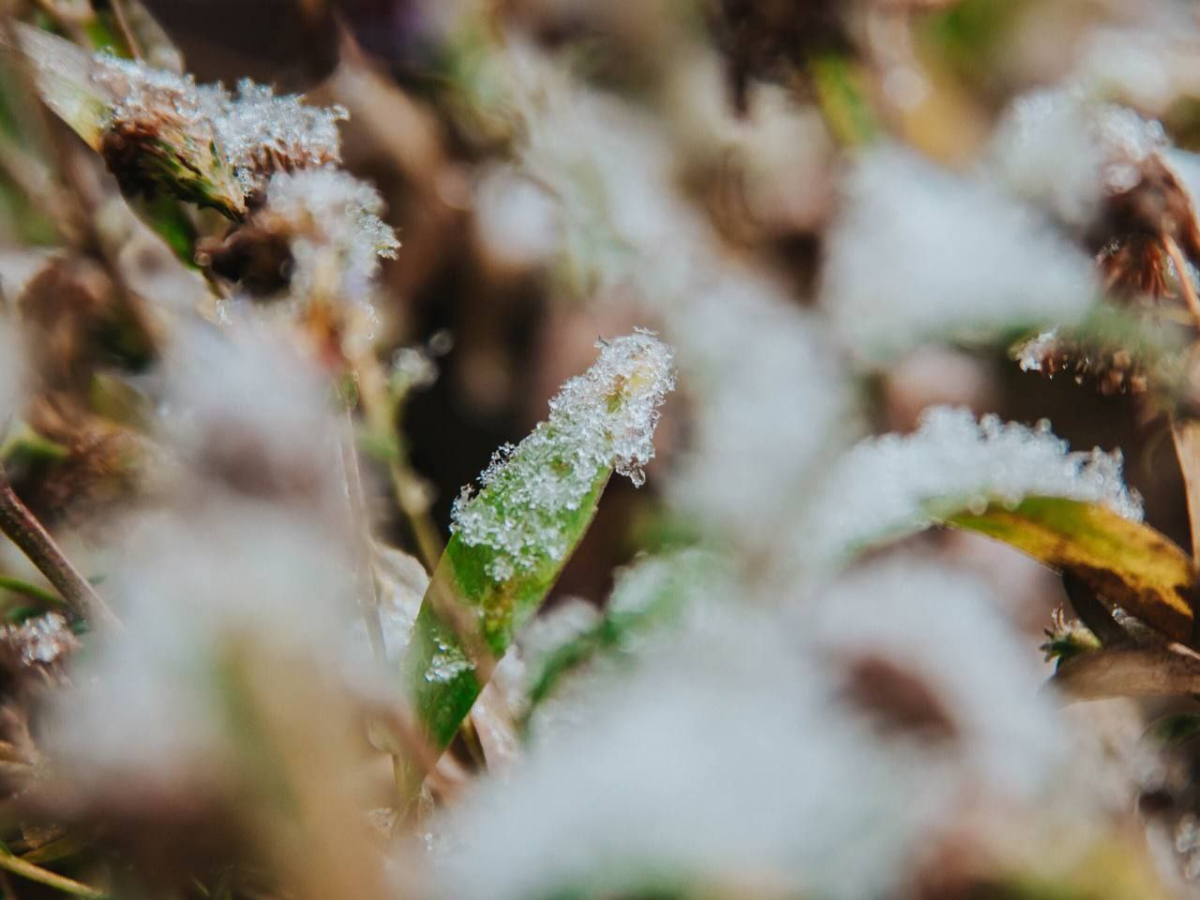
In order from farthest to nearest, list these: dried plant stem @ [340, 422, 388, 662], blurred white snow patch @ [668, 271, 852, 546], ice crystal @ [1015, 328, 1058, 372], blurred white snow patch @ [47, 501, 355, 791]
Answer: blurred white snow patch @ [668, 271, 852, 546], ice crystal @ [1015, 328, 1058, 372], dried plant stem @ [340, 422, 388, 662], blurred white snow patch @ [47, 501, 355, 791]

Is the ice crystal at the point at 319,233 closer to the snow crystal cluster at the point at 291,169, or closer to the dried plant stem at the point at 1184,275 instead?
the snow crystal cluster at the point at 291,169

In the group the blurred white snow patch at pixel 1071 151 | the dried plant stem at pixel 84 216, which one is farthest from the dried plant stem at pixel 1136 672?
the dried plant stem at pixel 84 216

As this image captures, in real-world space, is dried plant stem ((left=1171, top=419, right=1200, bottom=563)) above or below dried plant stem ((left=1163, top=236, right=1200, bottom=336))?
below

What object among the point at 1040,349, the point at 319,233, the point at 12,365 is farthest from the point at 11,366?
the point at 1040,349

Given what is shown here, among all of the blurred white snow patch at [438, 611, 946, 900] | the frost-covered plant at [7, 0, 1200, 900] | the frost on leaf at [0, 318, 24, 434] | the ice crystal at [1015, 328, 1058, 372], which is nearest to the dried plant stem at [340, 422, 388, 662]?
the frost-covered plant at [7, 0, 1200, 900]

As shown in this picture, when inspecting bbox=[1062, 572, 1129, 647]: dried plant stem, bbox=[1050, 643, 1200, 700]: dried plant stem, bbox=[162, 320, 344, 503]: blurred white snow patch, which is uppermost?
bbox=[162, 320, 344, 503]: blurred white snow patch

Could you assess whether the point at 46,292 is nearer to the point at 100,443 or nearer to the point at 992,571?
the point at 100,443

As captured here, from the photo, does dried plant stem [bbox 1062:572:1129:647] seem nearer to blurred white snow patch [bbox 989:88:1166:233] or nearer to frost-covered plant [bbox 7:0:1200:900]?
frost-covered plant [bbox 7:0:1200:900]
